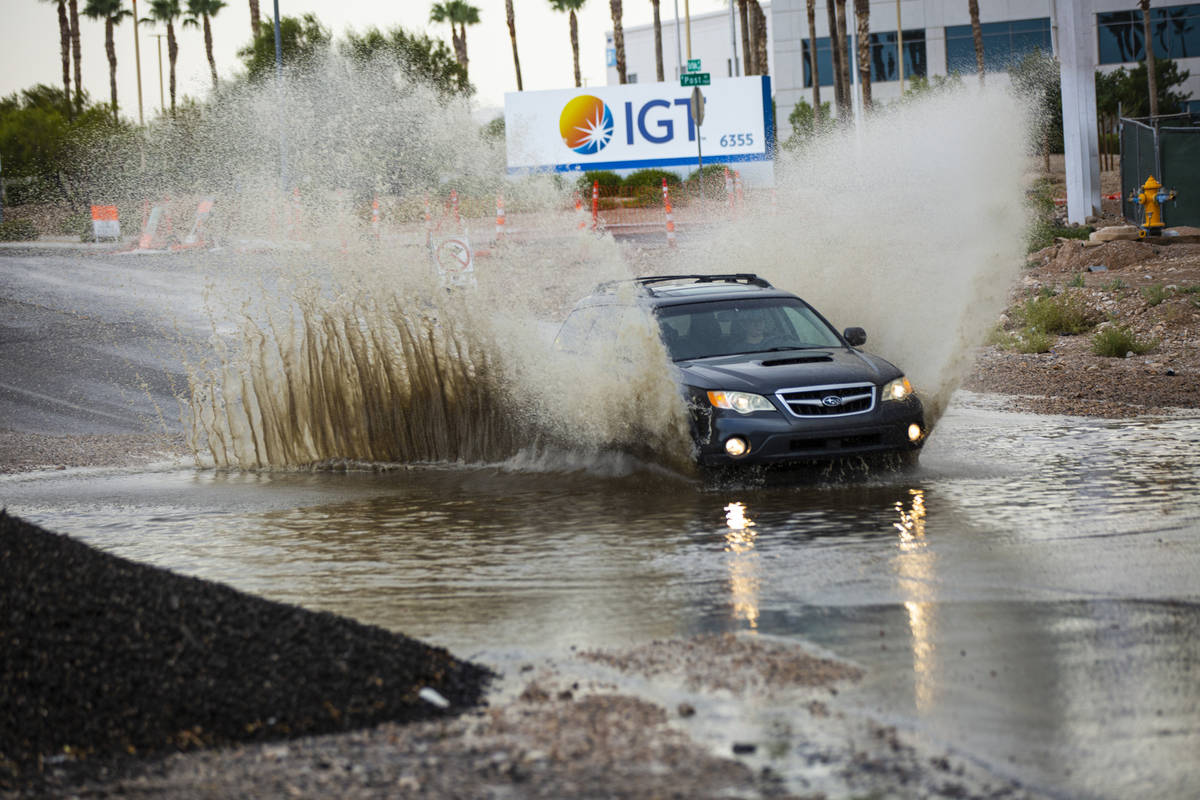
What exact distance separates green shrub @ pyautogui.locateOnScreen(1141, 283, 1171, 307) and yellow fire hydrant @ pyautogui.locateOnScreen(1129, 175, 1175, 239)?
21.6 feet

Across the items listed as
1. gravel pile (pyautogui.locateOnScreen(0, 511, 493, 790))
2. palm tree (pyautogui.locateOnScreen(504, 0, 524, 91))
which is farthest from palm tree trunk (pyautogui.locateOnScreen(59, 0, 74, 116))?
Answer: gravel pile (pyautogui.locateOnScreen(0, 511, 493, 790))

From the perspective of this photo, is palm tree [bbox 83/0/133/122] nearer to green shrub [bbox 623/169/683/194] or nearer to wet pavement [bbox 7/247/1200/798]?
green shrub [bbox 623/169/683/194]

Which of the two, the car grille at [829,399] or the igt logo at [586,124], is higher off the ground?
the igt logo at [586,124]

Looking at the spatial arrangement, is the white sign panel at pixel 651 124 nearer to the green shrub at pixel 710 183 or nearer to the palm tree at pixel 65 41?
the green shrub at pixel 710 183

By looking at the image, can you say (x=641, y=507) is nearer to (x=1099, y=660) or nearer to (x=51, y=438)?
(x=1099, y=660)

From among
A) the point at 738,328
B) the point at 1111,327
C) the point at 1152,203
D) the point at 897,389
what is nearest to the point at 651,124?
the point at 1152,203

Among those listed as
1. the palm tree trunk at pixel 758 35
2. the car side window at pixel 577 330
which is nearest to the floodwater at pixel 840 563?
the car side window at pixel 577 330

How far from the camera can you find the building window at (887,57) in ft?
247

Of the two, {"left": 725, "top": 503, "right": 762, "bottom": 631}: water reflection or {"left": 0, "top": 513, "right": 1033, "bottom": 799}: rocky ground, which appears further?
{"left": 725, "top": 503, "right": 762, "bottom": 631}: water reflection

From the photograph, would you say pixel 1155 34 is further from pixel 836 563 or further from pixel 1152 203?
pixel 836 563

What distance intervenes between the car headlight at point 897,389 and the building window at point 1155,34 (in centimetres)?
Answer: 6832

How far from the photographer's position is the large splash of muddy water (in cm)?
1202

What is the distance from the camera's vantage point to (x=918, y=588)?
6887 mm

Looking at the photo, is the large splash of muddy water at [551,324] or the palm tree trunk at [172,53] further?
the palm tree trunk at [172,53]
